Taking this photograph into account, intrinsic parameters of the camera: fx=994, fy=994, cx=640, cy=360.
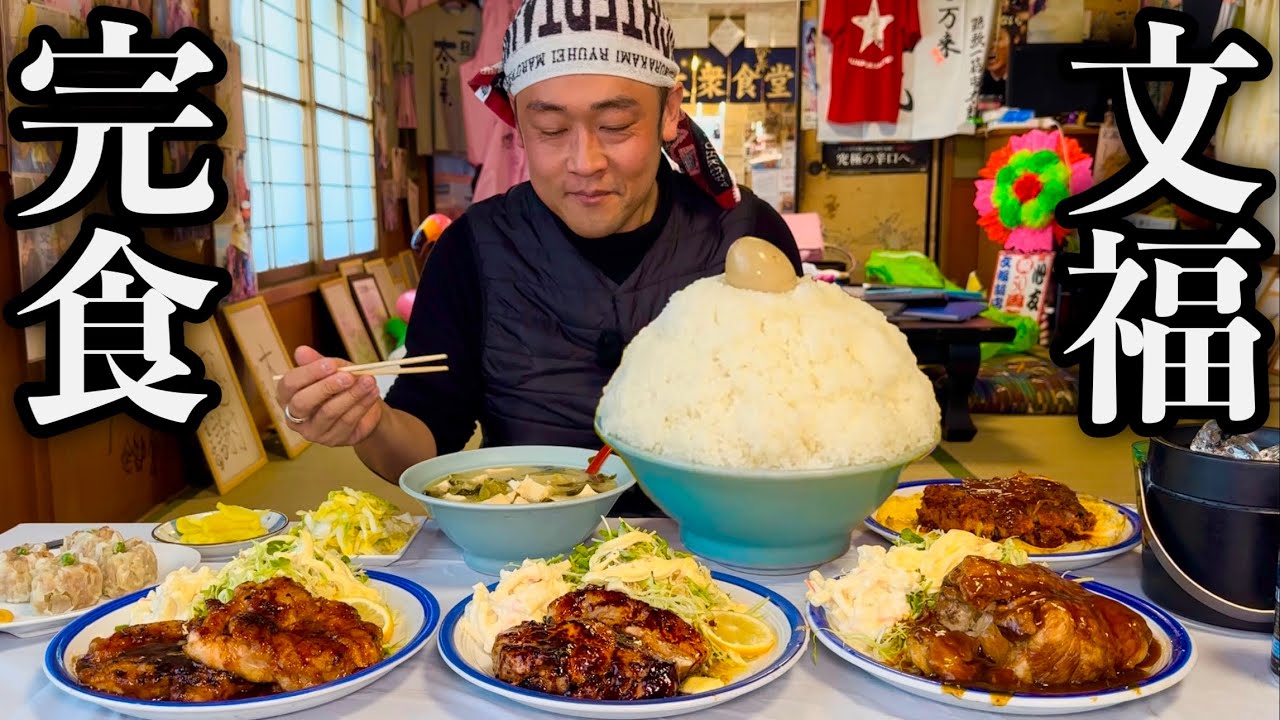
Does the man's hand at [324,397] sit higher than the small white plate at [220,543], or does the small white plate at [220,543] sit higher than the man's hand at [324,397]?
the man's hand at [324,397]

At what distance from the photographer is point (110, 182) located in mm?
3594

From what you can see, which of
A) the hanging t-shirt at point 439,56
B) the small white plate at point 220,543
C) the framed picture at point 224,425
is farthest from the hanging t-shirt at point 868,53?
the small white plate at point 220,543

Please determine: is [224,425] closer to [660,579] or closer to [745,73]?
[660,579]

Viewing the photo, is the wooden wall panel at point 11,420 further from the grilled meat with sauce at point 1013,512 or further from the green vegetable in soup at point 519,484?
the grilled meat with sauce at point 1013,512

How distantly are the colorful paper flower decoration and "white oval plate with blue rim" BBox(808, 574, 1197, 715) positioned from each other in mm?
6511

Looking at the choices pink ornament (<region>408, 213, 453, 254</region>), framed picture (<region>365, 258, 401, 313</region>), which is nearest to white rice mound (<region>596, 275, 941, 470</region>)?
pink ornament (<region>408, 213, 453, 254</region>)

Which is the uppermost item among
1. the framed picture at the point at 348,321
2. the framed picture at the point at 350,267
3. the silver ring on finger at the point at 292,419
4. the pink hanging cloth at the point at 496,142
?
the pink hanging cloth at the point at 496,142

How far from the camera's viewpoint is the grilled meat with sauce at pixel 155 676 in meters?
0.95

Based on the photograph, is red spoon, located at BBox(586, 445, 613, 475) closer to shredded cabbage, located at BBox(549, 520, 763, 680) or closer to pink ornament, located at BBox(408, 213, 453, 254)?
shredded cabbage, located at BBox(549, 520, 763, 680)

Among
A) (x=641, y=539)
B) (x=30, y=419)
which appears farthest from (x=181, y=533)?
(x=30, y=419)

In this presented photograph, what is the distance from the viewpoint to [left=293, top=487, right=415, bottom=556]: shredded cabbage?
142 cm

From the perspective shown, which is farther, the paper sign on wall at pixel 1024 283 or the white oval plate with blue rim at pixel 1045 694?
the paper sign on wall at pixel 1024 283

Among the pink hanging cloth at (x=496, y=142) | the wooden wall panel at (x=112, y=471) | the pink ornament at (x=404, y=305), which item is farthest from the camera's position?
the pink hanging cloth at (x=496, y=142)

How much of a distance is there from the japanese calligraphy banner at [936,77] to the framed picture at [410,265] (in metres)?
3.95
